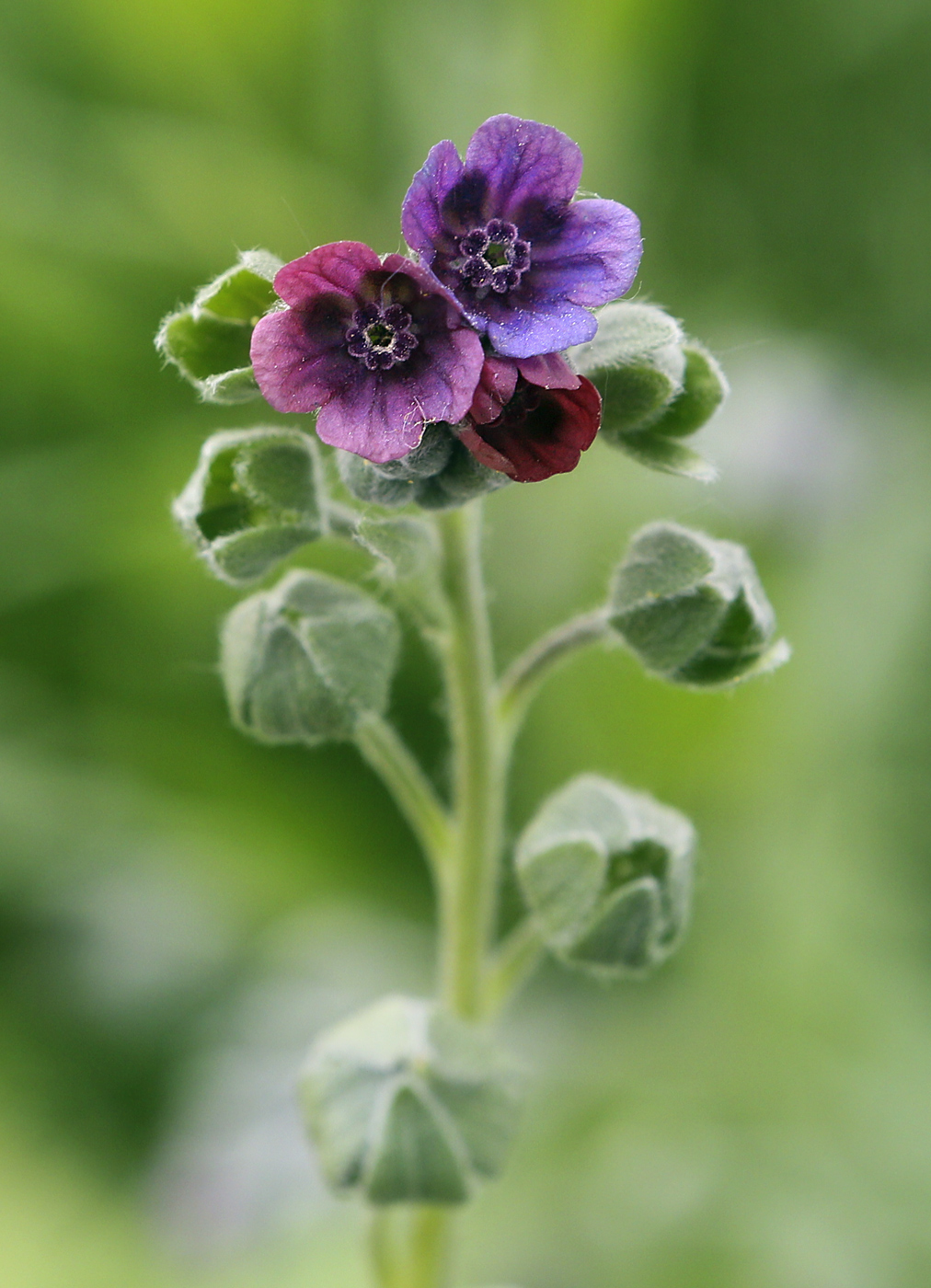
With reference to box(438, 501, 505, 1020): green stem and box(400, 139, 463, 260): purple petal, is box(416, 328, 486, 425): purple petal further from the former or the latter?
box(438, 501, 505, 1020): green stem

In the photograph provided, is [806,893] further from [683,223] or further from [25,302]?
[25,302]

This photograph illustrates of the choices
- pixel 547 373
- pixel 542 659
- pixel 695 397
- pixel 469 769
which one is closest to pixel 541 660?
pixel 542 659

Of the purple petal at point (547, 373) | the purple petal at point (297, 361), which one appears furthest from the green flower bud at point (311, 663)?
the purple petal at point (547, 373)

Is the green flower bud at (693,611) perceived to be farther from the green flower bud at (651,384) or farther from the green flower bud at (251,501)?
the green flower bud at (251,501)

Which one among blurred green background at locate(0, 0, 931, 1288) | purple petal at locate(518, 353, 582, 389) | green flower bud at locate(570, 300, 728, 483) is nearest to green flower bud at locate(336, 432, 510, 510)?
purple petal at locate(518, 353, 582, 389)

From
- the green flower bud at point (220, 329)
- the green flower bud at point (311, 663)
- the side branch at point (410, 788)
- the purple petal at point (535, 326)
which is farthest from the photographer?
the side branch at point (410, 788)

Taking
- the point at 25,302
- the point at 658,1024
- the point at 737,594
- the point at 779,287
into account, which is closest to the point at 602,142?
the point at 779,287
